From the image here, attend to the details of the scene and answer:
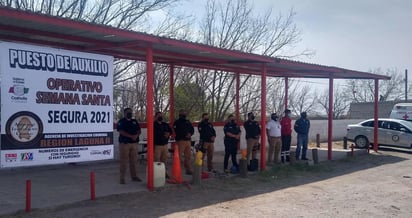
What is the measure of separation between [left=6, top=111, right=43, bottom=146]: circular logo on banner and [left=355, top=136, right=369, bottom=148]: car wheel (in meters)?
17.9

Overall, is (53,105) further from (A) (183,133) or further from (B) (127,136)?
(A) (183,133)

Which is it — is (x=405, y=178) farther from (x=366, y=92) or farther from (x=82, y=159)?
(x=366, y=92)

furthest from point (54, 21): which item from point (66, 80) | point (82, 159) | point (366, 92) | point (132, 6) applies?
point (366, 92)

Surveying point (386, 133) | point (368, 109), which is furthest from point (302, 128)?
point (368, 109)

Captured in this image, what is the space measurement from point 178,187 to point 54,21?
505 centimetres

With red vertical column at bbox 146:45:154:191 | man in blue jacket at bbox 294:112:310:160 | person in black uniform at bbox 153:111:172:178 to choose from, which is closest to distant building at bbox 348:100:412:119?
man in blue jacket at bbox 294:112:310:160

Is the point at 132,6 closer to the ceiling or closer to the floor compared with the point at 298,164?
closer to the ceiling

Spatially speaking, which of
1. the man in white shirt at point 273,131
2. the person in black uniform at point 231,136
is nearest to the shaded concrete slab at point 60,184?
the person in black uniform at point 231,136

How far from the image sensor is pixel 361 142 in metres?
23.7

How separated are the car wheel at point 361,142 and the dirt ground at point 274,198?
7.91 metres

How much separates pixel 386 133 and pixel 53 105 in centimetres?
1803

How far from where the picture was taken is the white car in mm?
22719

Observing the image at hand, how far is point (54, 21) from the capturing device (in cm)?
841

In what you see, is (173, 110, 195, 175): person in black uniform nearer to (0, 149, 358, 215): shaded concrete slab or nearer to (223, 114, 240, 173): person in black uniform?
(0, 149, 358, 215): shaded concrete slab
